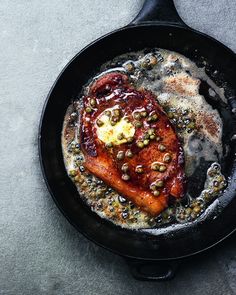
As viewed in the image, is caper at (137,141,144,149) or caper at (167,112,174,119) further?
caper at (167,112,174,119)

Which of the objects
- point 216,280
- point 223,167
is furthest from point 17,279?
point 223,167

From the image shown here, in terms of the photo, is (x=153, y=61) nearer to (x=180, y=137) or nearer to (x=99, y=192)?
(x=180, y=137)

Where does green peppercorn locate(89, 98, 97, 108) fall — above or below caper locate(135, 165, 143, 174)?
above

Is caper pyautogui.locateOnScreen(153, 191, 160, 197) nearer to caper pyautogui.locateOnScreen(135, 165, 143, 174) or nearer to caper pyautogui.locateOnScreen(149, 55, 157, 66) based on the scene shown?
caper pyautogui.locateOnScreen(135, 165, 143, 174)

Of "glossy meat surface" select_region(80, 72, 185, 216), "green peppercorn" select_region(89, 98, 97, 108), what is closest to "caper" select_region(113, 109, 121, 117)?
"glossy meat surface" select_region(80, 72, 185, 216)

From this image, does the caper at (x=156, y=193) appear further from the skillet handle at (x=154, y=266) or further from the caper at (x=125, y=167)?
the skillet handle at (x=154, y=266)

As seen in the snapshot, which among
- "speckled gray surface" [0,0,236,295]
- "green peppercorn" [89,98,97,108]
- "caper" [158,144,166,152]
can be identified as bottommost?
"speckled gray surface" [0,0,236,295]

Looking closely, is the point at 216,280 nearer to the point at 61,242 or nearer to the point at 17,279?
the point at 61,242

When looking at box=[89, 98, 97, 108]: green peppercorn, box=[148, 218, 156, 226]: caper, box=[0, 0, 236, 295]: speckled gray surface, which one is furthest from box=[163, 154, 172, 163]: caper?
box=[0, 0, 236, 295]: speckled gray surface

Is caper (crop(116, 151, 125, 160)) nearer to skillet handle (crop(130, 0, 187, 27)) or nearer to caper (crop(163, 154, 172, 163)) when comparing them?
caper (crop(163, 154, 172, 163))

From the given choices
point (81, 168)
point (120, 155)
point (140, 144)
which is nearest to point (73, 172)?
point (81, 168)
